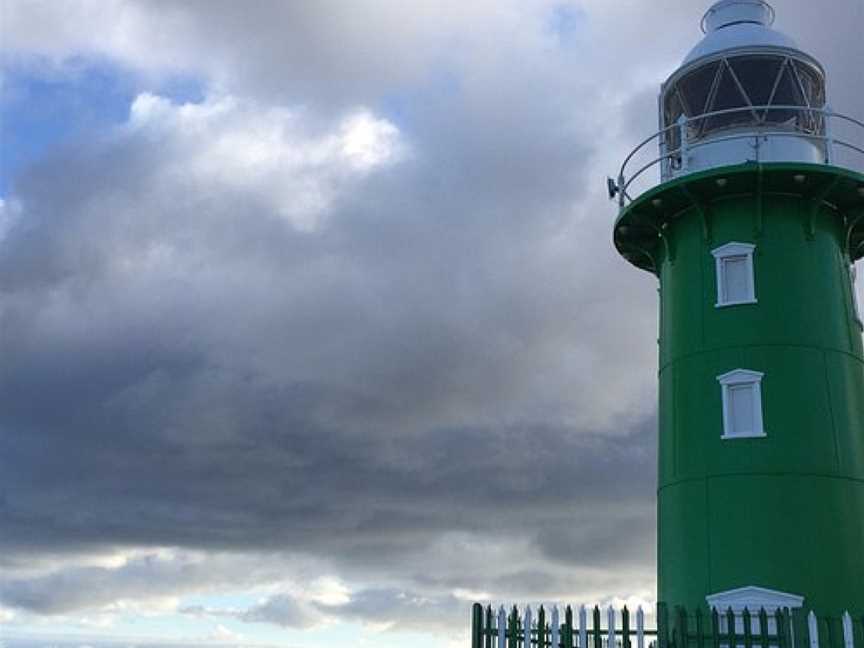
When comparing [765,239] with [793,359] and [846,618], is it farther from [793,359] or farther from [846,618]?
[846,618]

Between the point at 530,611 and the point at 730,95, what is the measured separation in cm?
1270

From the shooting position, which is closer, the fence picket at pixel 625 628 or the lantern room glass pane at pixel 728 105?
the fence picket at pixel 625 628

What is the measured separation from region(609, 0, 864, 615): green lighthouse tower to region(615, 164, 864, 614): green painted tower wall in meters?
0.03

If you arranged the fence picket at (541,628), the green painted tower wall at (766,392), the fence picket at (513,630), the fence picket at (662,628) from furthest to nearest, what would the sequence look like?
the green painted tower wall at (766,392) → the fence picket at (513,630) → the fence picket at (541,628) → the fence picket at (662,628)

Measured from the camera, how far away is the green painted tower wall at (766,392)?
19.7m

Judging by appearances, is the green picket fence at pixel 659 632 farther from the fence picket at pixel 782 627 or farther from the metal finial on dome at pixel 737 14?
the metal finial on dome at pixel 737 14

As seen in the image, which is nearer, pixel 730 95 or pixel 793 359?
pixel 793 359

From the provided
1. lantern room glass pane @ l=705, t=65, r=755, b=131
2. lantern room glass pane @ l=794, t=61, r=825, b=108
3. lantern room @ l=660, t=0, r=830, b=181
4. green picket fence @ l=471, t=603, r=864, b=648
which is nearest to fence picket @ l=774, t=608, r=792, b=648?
green picket fence @ l=471, t=603, r=864, b=648

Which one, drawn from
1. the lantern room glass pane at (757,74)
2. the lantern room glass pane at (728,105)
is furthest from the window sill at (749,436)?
the lantern room glass pane at (757,74)

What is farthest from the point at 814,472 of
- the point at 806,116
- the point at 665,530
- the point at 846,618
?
the point at 806,116

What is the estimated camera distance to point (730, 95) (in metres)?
23.1

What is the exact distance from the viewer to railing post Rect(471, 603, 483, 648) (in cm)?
1758

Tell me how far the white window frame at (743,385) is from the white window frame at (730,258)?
1.57 m

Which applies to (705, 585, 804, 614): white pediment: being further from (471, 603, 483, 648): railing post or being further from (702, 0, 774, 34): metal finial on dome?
(702, 0, 774, 34): metal finial on dome
